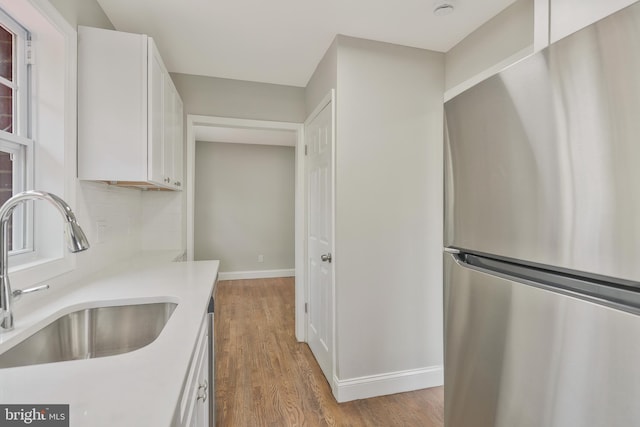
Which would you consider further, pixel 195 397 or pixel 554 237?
pixel 195 397

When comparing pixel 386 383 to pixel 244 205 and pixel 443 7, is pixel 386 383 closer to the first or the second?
pixel 443 7

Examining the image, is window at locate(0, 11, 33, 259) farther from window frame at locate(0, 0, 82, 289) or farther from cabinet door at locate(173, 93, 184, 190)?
cabinet door at locate(173, 93, 184, 190)

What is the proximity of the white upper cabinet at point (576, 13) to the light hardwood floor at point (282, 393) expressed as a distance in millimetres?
1960

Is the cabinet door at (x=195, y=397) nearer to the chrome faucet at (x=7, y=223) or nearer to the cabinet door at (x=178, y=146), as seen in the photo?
the chrome faucet at (x=7, y=223)

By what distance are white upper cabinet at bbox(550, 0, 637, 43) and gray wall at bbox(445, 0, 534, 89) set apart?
2.91 feet

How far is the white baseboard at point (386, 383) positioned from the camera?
76.9 inches

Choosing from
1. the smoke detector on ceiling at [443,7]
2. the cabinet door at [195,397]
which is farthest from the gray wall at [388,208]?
the cabinet door at [195,397]

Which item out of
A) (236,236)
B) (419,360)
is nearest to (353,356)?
(419,360)

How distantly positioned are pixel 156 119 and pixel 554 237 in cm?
192

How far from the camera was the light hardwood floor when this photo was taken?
1.79m

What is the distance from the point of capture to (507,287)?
2.19 feet

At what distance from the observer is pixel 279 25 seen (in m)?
1.88

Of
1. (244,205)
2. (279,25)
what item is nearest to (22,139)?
(279,25)

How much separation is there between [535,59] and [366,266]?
1554 mm
